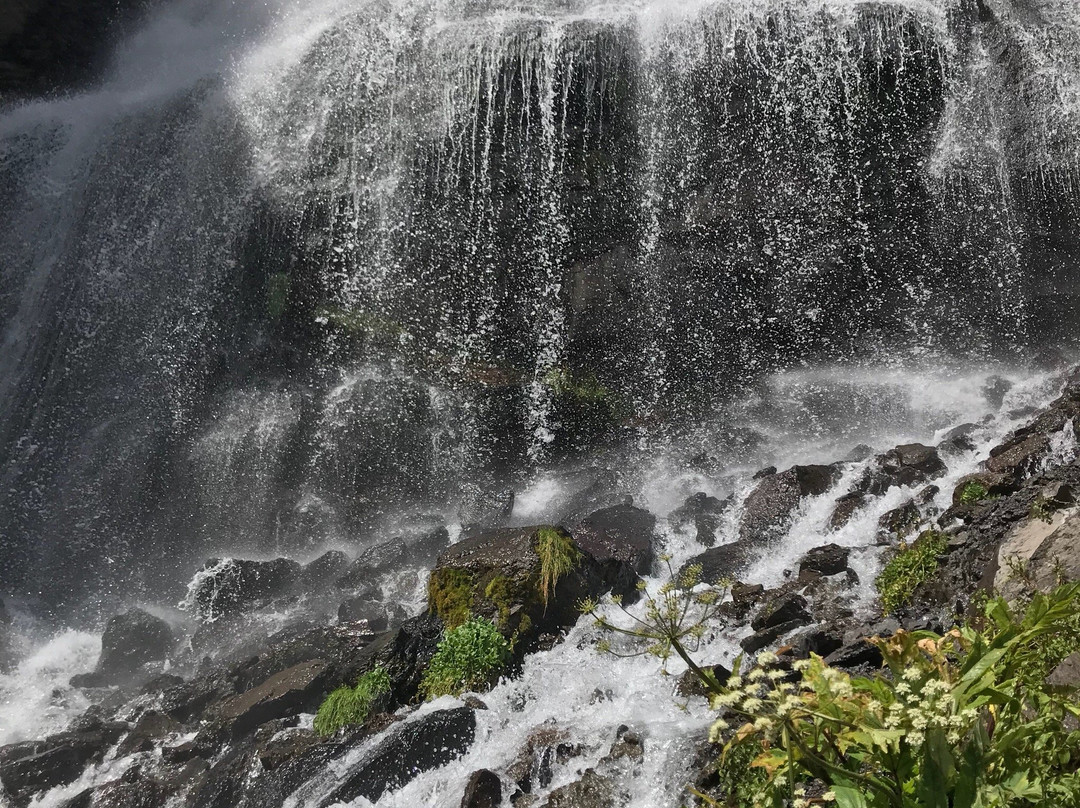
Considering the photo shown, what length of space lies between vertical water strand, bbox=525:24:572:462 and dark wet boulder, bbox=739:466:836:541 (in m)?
4.34

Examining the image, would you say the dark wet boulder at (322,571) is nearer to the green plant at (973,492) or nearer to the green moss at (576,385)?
the green moss at (576,385)

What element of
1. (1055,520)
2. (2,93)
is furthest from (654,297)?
(2,93)

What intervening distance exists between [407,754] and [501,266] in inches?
347

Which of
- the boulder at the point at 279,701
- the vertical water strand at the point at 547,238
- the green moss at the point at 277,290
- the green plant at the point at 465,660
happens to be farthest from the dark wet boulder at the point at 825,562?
the green moss at the point at 277,290

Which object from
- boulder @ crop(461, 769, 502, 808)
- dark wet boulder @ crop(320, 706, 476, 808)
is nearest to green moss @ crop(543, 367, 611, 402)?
dark wet boulder @ crop(320, 706, 476, 808)

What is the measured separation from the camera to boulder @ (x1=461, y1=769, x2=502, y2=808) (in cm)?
528

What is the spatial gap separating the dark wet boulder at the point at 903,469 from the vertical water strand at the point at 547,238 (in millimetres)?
5432

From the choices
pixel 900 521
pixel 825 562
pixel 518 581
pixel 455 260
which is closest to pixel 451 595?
pixel 518 581

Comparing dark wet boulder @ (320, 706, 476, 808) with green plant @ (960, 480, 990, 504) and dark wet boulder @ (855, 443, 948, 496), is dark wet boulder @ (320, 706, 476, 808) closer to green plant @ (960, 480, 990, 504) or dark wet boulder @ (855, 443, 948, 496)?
green plant @ (960, 480, 990, 504)

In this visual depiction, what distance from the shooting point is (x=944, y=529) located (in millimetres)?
6895

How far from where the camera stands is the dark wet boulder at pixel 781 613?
21.3ft

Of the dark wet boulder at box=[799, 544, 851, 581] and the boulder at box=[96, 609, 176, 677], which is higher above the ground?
the dark wet boulder at box=[799, 544, 851, 581]

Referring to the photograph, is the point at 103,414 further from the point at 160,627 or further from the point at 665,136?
the point at 665,136

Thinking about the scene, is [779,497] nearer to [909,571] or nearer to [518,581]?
[909,571]
